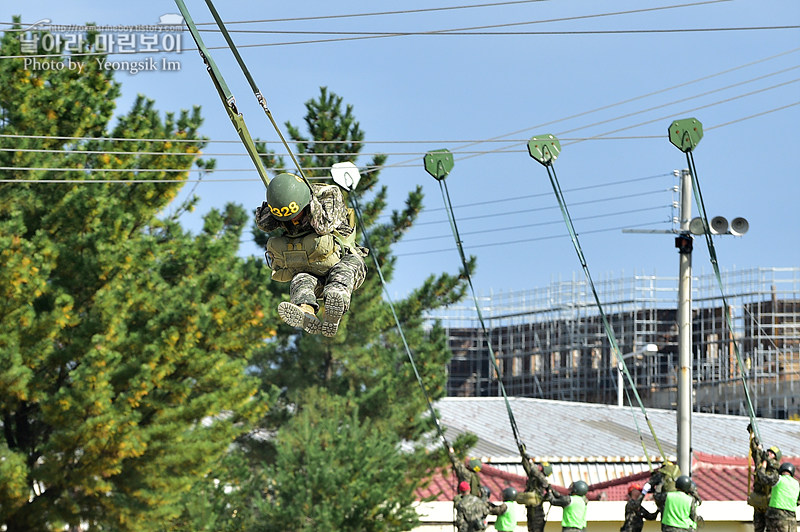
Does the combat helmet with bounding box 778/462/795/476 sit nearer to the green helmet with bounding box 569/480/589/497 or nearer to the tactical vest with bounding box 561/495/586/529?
the green helmet with bounding box 569/480/589/497

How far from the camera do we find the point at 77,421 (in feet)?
66.3

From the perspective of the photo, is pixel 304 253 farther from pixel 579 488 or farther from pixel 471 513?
pixel 471 513

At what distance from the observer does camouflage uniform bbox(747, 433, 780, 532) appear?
55.0ft

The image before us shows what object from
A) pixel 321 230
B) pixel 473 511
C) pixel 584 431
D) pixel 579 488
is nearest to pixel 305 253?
pixel 321 230

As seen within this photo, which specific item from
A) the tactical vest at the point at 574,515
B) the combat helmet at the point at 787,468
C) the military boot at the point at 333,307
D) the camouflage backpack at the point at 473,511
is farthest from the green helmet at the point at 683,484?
the military boot at the point at 333,307

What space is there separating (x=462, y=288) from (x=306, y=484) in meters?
8.29

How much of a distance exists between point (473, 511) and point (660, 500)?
135 inches

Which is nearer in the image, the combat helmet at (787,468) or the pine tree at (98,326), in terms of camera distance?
the combat helmet at (787,468)

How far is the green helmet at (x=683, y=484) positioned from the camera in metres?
16.4

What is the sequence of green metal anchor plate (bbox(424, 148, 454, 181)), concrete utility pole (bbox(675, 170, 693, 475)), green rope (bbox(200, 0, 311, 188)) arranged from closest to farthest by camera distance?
1. green rope (bbox(200, 0, 311, 188))
2. green metal anchor plate (bbox(424, 148, 454, 181))
3. concrete utility pole (bbox(675, 170, 693, 475))

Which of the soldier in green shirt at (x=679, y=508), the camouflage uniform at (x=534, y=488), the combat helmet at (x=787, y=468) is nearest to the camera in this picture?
the combat helmet at (x=787, y=468)

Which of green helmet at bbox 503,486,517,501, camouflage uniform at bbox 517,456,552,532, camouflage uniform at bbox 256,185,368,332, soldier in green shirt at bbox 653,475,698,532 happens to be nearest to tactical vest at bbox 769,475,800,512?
soldier in green shirt at bbox 653,475,698,532

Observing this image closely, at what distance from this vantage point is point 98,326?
68.0ft

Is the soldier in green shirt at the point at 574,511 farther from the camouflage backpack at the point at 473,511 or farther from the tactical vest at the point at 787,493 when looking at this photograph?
the tactical vest at the point at 787,493
